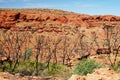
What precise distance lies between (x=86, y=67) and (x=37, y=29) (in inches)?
3681

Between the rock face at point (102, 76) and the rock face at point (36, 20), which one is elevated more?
the rock face at point (102, 76)

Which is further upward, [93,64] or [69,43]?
[93,64]

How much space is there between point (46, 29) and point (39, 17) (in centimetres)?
1321

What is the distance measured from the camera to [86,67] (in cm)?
2845

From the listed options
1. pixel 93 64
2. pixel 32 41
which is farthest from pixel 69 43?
pixel 93 64

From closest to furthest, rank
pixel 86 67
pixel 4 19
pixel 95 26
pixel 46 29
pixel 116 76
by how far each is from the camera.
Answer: pixel 116 76 < pixel 86 67 < pixel 46 29 < pixel 4 19 < pixel 95 26

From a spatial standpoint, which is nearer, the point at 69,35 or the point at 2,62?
the point at 2,62

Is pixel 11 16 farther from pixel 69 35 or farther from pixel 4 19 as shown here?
pixel 69 35

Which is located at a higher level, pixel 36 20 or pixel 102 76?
pixel 102 76

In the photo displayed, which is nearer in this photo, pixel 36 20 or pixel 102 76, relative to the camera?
pixel 102 76

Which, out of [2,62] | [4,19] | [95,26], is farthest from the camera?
[95,26]

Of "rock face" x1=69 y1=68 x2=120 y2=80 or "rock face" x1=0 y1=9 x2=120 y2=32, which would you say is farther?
"rock face" x1=0 y1=9 x2=120 y2=32

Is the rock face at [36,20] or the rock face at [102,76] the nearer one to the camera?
the rock face at [102,76]

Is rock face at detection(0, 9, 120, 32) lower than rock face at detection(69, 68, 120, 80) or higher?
lower
